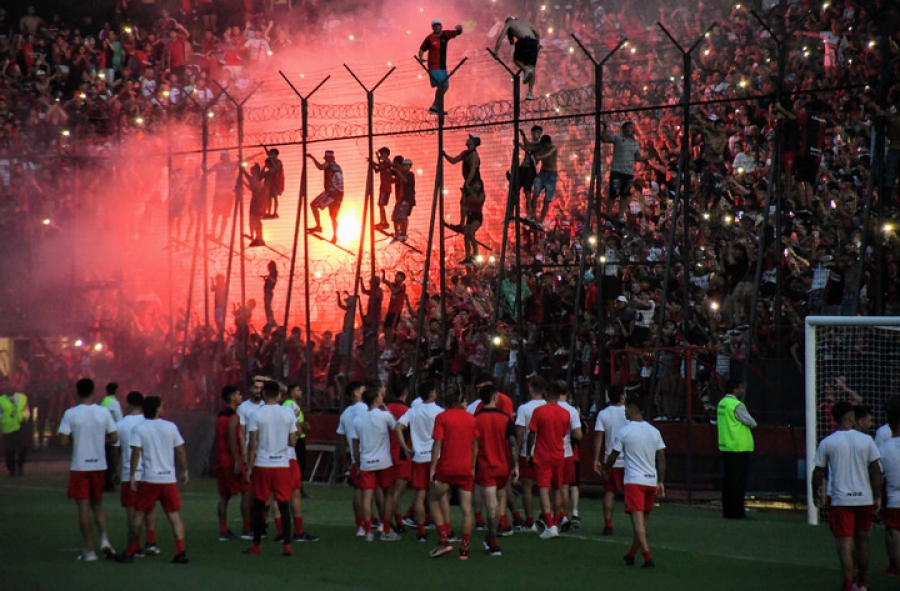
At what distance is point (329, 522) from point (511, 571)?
484cm

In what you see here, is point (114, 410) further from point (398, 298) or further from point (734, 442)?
point (734, 442)

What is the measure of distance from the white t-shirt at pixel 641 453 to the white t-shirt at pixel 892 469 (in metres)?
2.15

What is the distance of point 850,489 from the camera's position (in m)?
10.6

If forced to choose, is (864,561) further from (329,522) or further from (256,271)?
(256,271)

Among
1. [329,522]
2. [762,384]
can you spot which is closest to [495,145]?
[762,384]

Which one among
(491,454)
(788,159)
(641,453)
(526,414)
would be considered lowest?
(491,454)

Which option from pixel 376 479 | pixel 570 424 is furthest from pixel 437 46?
pixel 376 479

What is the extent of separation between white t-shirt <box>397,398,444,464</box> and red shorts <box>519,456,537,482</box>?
1.19 metres

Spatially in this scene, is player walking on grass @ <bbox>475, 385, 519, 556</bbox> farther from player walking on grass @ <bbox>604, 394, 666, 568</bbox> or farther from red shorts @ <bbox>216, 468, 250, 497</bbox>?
red shorts @ <bbox>216, 468, 250, 497</bbox>

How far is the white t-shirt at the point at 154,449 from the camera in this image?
1253 centimetres

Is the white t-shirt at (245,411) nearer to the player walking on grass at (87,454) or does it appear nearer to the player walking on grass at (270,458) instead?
the player walking on grass at (270,458)

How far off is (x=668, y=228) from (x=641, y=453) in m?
9.41

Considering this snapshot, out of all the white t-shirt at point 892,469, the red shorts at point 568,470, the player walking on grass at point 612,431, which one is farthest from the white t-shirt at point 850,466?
the red shorts at point 568,470

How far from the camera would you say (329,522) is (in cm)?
1642
